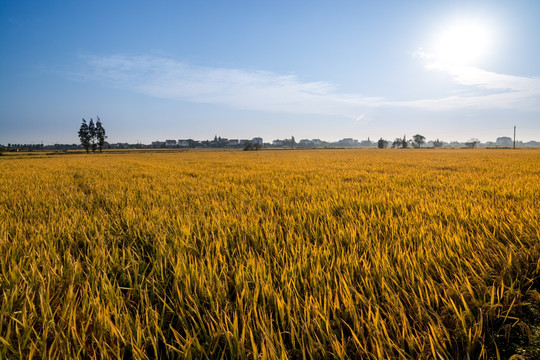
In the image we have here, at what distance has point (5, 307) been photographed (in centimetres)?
128

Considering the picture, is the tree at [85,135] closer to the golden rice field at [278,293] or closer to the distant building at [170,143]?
the distant building at [170,143]

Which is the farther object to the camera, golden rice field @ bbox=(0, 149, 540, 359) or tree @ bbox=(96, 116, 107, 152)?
tree @ bbox=(96, 116, 107, 152)

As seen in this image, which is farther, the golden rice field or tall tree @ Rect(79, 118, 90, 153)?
tall tree @ Rect(79, 118, 90, 153)

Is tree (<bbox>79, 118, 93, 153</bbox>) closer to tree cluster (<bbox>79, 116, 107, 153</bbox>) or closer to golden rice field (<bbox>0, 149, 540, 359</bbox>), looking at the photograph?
tree cluster (<bbox>79, 116, 107, 153</bbox>)

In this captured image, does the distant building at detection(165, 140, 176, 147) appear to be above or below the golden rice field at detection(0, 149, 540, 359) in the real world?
above

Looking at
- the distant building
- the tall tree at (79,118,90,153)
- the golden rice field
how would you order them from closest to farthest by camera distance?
the golden rice field
the tall tree at (79,118,90,153)
the distant building

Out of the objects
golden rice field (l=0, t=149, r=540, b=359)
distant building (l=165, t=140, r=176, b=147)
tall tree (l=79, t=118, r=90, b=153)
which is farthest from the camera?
distant building (l=165, t=140, r=176, b=147)

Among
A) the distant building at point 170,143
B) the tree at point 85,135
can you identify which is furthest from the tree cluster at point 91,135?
the distant building at point 170,143

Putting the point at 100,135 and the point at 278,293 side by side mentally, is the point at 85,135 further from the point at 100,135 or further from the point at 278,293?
the point at 278,293

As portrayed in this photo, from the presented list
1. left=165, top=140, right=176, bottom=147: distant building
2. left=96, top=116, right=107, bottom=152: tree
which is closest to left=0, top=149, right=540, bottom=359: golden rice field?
left=96, top=116, right=107, bottom=152: tree

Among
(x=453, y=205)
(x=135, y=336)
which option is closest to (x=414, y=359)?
(x=135, y=336)

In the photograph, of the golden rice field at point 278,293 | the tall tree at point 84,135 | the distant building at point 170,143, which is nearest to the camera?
the golden rice field at point 278,293

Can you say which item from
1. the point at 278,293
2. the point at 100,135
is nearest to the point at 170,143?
the point at 100,135

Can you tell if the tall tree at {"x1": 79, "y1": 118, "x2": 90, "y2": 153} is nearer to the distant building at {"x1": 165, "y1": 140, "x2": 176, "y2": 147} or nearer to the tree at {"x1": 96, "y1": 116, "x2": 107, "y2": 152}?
the tree at {"x1": 96, "y1": 116, "x2": 107, "y2": 152}
